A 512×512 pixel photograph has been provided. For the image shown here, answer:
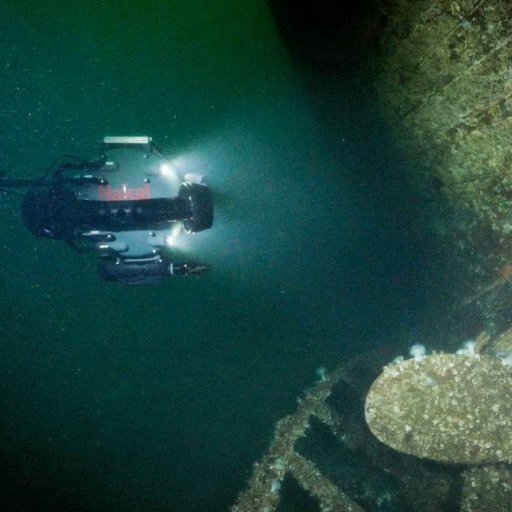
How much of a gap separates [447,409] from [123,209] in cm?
352

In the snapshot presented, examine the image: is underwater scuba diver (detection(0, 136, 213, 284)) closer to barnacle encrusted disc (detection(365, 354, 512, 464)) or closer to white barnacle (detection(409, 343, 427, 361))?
barnacle encrusted disc (detection(365, 354, 512, 464))

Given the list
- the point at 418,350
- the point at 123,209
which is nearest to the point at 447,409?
the point at 418,350

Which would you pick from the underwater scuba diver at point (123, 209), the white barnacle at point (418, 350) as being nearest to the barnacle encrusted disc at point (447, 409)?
the white barnacle at point (418, 350)

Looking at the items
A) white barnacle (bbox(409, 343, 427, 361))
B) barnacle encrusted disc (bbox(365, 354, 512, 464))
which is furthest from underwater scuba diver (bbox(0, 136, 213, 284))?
white barnacle (bbox(409, 343, 427, 361))

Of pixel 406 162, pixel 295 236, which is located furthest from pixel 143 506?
pixel 406 162

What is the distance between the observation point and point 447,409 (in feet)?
10.9

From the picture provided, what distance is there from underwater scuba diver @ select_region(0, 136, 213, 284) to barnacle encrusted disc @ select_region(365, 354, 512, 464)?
255cm

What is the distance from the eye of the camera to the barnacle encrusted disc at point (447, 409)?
10.3 feet

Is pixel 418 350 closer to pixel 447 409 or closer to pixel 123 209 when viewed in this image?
pixel 447 409

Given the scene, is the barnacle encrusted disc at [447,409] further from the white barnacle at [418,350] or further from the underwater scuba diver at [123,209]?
the underwater scuba diver at [123,209]

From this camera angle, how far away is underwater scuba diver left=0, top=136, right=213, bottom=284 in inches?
90.7

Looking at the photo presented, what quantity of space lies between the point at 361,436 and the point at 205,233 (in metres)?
3.32

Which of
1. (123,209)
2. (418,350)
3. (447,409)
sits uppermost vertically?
(123,209)

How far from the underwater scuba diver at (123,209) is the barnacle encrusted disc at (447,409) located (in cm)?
255
